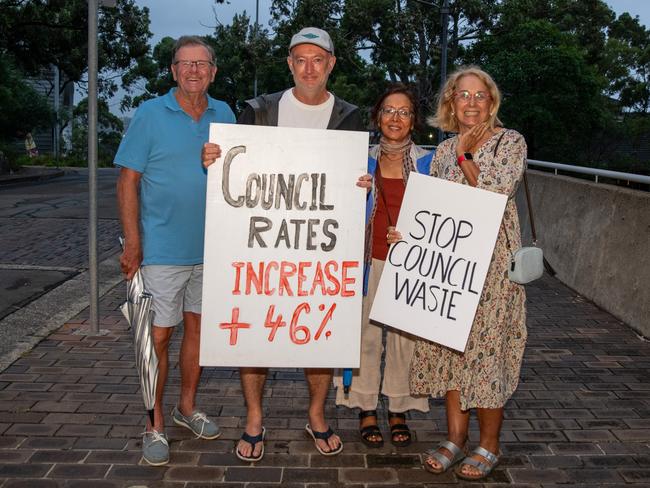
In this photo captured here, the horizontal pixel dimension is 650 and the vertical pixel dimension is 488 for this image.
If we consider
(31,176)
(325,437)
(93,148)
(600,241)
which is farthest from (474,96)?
(31,176)

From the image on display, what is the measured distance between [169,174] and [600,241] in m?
4.92

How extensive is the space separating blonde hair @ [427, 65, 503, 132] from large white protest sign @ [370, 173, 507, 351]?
335 mm

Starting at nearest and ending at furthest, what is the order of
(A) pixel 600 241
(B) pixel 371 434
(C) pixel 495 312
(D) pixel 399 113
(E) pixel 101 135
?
(C) pixel 495 312
(D) pixel 399 113
(B) pixel 371 434
(A) pixel 600 241
(E) pixel 101 135

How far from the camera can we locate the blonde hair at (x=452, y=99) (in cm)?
366

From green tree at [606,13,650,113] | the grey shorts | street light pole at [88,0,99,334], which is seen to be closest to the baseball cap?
the grey shorts

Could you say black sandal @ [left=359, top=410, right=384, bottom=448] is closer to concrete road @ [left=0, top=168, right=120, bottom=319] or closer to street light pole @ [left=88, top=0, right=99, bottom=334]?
street light pole @ [left=88, top=0, right=99, bottom=334]

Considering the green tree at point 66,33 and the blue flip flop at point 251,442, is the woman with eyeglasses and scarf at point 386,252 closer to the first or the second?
the blue flip flop at point 251,442

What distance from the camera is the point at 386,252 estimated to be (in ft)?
13.4

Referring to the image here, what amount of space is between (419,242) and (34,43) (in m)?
23.1

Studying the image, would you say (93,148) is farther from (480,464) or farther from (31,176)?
(31,176)

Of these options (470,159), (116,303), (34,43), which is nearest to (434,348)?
(470,159)

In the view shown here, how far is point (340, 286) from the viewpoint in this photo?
3791 millimetres

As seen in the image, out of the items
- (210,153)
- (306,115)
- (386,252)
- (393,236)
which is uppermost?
(306,115)

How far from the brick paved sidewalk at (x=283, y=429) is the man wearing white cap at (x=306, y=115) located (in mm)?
106
